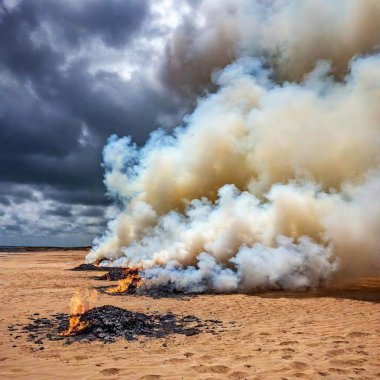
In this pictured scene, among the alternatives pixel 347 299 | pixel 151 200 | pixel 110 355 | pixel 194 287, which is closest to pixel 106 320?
pixel 110 355

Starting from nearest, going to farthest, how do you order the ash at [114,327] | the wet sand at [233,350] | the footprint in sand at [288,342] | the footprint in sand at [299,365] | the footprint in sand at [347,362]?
the wet sand at [233,350]
the footprint in sand at [299,365]
the footprint in sand at [347,362]
the footprint in sand at [288,342]
the ash at [114,327]

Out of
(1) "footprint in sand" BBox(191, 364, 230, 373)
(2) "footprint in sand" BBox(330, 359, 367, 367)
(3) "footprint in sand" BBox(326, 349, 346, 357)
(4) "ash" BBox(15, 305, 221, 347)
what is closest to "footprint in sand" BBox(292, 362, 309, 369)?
(2) "footprint in sand" BBox(330, 359, 367, 367)

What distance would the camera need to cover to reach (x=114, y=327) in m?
9.18

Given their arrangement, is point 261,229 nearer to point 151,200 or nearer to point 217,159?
point 217,159

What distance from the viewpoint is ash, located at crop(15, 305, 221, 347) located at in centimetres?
877

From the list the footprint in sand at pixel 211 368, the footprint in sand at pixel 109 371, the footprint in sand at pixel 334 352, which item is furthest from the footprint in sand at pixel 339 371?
the footprint in sand at pixel 109 371

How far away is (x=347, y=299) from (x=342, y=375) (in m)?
8.62

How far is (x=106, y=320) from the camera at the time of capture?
945 centimetres

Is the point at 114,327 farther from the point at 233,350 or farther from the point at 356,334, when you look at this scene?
the point at 356,334

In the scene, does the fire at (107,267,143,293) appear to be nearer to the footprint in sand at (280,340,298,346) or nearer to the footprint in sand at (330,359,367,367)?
the footprint in sand at (280,340,298,346)

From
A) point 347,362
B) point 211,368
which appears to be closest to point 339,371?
point 347,362

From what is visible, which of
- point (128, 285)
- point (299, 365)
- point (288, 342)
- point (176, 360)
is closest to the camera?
point (299, 365)

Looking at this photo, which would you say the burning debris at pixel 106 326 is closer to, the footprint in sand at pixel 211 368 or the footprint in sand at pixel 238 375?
the footprint in sand at pixel 211 368

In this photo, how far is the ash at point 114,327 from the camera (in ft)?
28.8
